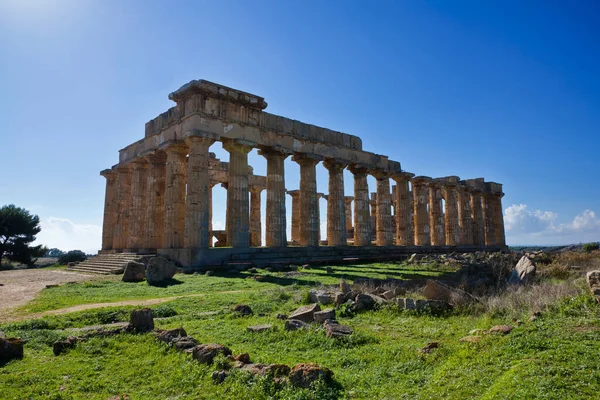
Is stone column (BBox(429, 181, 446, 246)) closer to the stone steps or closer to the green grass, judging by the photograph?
the stone steps

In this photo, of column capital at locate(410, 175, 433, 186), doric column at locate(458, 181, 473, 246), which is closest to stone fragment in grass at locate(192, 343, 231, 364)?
column capital at locate(410, 175, 433, 186)

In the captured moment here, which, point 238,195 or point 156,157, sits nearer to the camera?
point 238,195

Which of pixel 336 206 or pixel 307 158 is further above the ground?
pixel 307 158

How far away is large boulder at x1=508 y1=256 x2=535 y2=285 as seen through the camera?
12811mm

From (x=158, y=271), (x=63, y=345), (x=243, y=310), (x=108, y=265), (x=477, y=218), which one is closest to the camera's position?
(x=63, y=345)

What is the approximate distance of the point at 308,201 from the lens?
26.5m

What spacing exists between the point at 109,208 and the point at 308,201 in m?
16.1

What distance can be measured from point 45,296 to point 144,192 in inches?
597

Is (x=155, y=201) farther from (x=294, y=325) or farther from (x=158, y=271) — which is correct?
(x=294, y=325)

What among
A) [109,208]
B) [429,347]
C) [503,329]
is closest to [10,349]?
[429,347]

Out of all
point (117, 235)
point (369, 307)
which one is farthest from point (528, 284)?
point (117, 235)

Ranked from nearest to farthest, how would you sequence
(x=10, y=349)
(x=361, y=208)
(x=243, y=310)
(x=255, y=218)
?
(x=10, y=349), (x=243, y=310), (x=361, y=208), (x=255, y=218)

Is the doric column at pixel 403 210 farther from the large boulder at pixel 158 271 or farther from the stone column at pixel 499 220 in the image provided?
the large boulder at pixel 158 271

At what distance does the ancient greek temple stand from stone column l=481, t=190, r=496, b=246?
10.4m
